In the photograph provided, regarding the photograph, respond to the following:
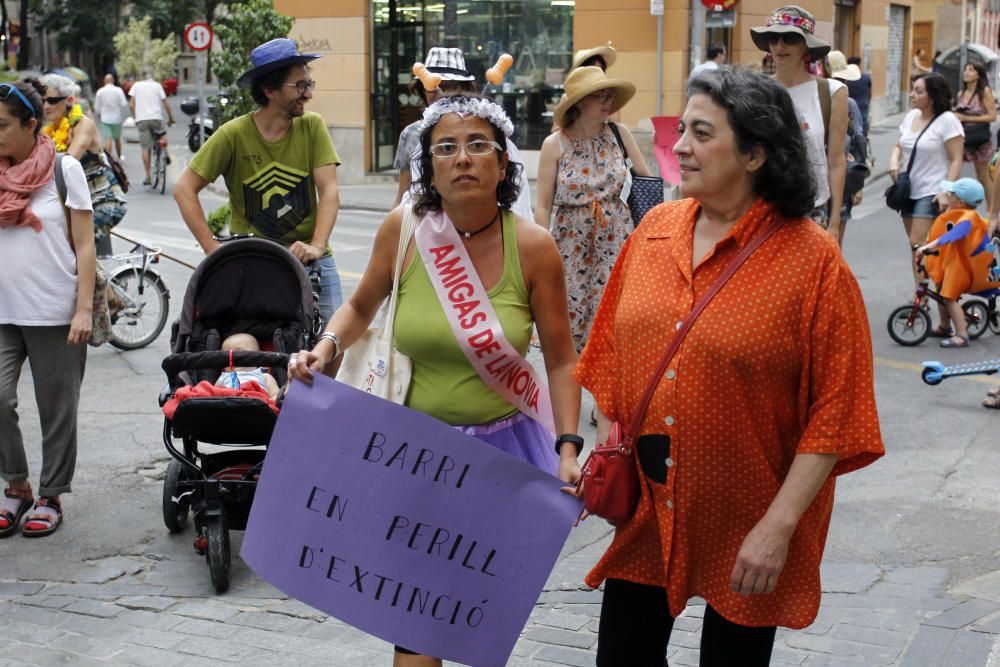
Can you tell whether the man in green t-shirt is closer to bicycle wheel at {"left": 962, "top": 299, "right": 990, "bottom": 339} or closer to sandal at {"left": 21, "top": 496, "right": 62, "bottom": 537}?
sandal at {"left": 21, "top": 496, "right": 62, "bottom": 537}

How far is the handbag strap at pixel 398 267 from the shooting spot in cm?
366

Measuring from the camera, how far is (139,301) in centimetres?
995

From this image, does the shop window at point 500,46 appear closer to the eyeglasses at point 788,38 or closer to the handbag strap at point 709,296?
the eyeglasses at point 788,38

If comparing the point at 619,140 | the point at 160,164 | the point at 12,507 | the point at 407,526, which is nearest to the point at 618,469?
the point at 407,526

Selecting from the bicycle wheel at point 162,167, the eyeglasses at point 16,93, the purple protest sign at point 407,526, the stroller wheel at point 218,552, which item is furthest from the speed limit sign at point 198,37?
the purple protest sign at point 407,526

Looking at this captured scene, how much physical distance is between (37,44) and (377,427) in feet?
261

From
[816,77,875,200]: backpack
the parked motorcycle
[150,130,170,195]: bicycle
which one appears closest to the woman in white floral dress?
[816,77,875,200]: backpack

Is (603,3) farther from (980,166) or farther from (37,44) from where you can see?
(37,44)

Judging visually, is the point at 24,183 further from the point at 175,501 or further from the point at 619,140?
the point at 619,140

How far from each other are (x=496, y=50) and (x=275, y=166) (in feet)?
54.1

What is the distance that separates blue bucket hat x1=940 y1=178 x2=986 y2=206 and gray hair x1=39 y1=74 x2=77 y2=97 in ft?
22.2

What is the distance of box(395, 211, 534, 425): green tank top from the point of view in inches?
141

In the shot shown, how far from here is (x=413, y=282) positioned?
3660mm

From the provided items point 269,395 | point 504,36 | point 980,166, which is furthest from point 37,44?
point 269,395
